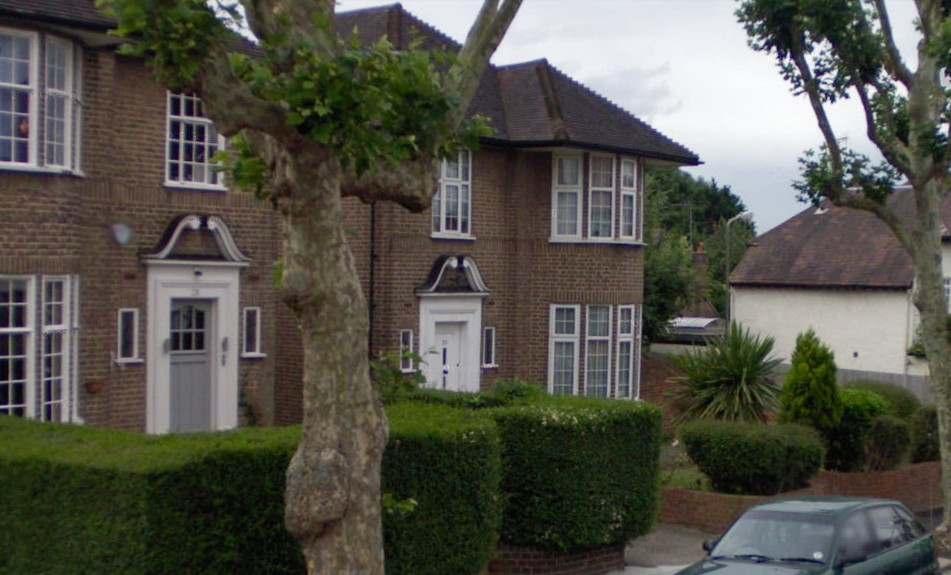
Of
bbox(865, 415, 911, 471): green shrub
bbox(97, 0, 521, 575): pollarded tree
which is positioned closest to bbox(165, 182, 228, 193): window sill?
bbox(97, 0, 521, 575): pollarded tree

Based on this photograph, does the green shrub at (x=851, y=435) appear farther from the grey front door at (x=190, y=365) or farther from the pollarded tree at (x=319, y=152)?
the pollarded tree at (x=319, y=152)

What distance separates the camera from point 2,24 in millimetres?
13266

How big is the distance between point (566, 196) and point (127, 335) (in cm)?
938

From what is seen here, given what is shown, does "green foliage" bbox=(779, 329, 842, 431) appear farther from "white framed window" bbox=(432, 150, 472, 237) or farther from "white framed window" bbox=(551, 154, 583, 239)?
"white framed window" bbox=(432, 150, 472, 237)

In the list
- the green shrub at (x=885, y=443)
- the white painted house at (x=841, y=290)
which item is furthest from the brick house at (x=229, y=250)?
the white painted house at (x=841, y=290)

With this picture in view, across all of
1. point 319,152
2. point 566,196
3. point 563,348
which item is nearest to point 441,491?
point 319,152

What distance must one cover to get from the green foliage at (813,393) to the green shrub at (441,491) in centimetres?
921

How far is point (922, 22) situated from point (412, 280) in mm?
9149

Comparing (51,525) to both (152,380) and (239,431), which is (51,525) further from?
(152,380)

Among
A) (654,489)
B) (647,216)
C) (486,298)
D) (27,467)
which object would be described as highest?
(647,216)

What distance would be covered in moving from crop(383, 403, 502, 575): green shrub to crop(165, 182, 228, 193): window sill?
20.7 ft

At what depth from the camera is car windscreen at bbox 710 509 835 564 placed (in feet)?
34.2

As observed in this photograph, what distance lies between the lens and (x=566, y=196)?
21.7m

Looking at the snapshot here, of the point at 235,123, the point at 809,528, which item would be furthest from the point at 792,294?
the point at 235,123
